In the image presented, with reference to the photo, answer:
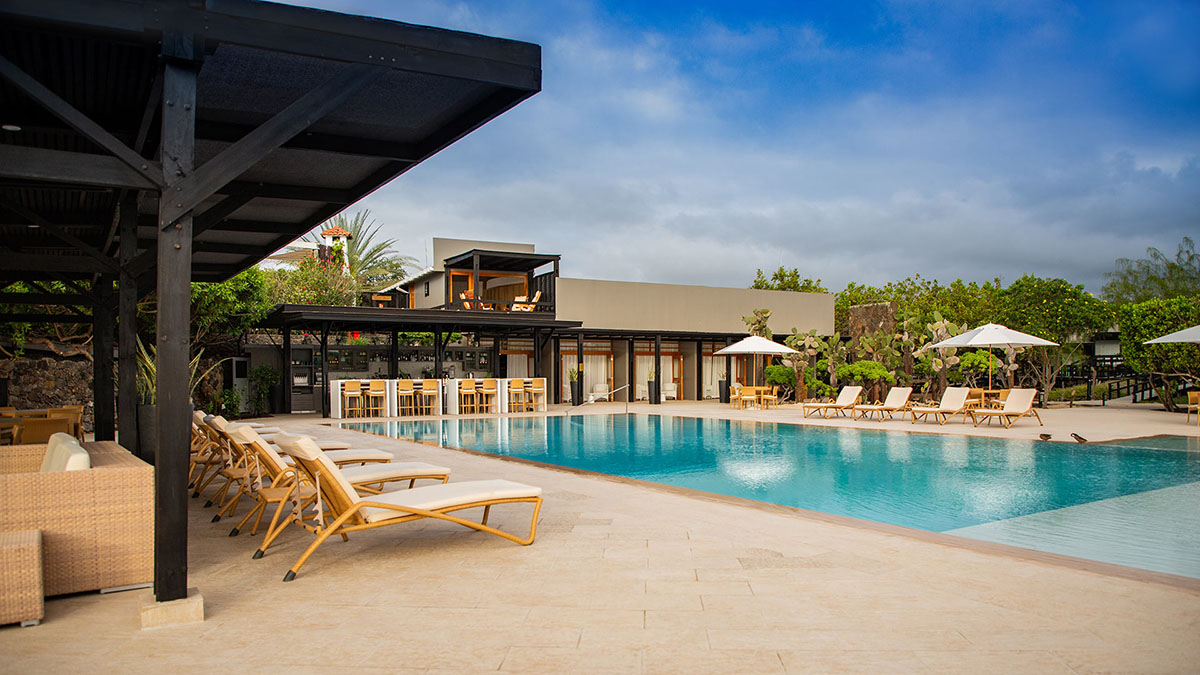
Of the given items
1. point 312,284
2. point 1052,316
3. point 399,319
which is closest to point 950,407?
point 1052,316

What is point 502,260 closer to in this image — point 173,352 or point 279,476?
point 279,476

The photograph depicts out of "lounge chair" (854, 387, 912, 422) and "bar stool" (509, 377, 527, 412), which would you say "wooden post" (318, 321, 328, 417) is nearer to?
"bar stool" (509, 377, 527, 412)

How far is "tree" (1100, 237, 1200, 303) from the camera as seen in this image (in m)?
44.8

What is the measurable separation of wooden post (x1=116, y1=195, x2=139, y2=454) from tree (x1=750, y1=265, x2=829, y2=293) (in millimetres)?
42285

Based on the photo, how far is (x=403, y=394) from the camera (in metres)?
18.9

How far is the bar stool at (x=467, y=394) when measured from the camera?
64.1 feet

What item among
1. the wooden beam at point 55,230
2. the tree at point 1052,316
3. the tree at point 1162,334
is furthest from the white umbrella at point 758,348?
the wooden beam at point 55,230

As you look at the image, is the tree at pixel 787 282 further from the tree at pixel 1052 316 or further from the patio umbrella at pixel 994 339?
the patio umbrella at pixel 994 339

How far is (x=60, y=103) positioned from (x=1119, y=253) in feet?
183

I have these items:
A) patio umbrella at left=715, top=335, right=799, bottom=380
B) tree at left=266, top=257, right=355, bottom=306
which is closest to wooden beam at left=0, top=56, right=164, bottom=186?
patio umbrella at left=715, top=335, right=799, bottom=380

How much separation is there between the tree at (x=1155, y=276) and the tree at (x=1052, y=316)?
26335mm

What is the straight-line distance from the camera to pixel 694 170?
44.1 metres

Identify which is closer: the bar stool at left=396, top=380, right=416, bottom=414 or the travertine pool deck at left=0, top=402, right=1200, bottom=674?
the travertine pool deck at left=0, top=402, right=1200, bottom=674

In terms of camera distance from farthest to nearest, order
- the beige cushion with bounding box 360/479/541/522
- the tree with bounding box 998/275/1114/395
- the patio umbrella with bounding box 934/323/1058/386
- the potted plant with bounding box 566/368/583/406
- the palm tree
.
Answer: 1. the palm tree
2. the potted plant with bounding box 566/368/583/406
3. the tree with bounding box 998/275/1114/395
4. the patio umbrella with bounding box 934/323/1058/386
5. the beige cushion with bounding box 360/479/541/522
